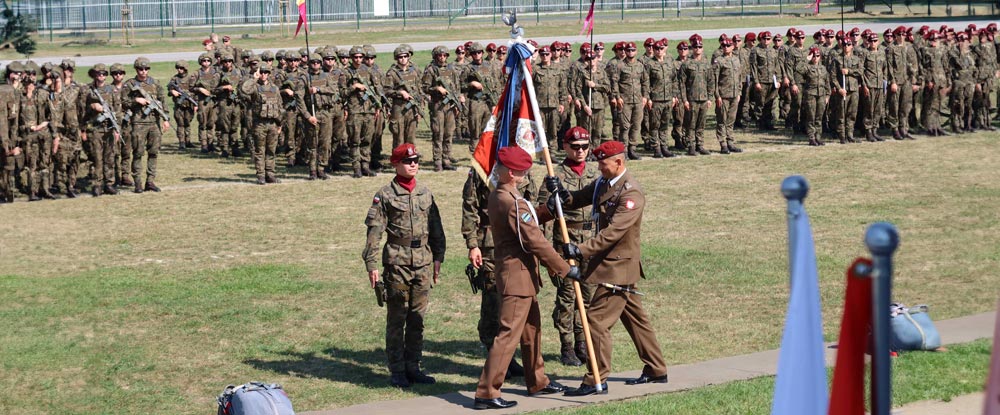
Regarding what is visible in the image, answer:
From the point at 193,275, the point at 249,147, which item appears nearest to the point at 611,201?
the point at 193,275

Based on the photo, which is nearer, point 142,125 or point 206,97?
point 142,125

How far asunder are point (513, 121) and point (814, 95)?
1351 cm

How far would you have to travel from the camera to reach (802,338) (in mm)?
3580

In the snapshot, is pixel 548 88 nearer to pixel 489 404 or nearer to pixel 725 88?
pixel 725 88

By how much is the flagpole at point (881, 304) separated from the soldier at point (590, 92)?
18.6 m

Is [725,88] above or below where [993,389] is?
above

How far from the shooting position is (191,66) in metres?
36.7

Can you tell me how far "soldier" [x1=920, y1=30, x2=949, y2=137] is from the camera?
24.5 meters

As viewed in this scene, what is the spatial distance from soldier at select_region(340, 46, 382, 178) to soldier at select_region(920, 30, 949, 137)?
10281 millimetres

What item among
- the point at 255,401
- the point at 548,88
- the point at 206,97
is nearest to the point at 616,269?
the point at 255,401

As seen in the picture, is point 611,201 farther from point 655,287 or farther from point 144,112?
point 144,112

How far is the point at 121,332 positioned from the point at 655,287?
17.0 ft

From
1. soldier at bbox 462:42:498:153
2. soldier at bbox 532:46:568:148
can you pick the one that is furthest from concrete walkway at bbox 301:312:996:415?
soldier at bbox 532:46:568:148

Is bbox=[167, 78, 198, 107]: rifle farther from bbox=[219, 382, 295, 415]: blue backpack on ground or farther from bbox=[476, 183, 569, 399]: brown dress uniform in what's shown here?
bbox=[219, 382, 295, 415]: blue backpack on ground
